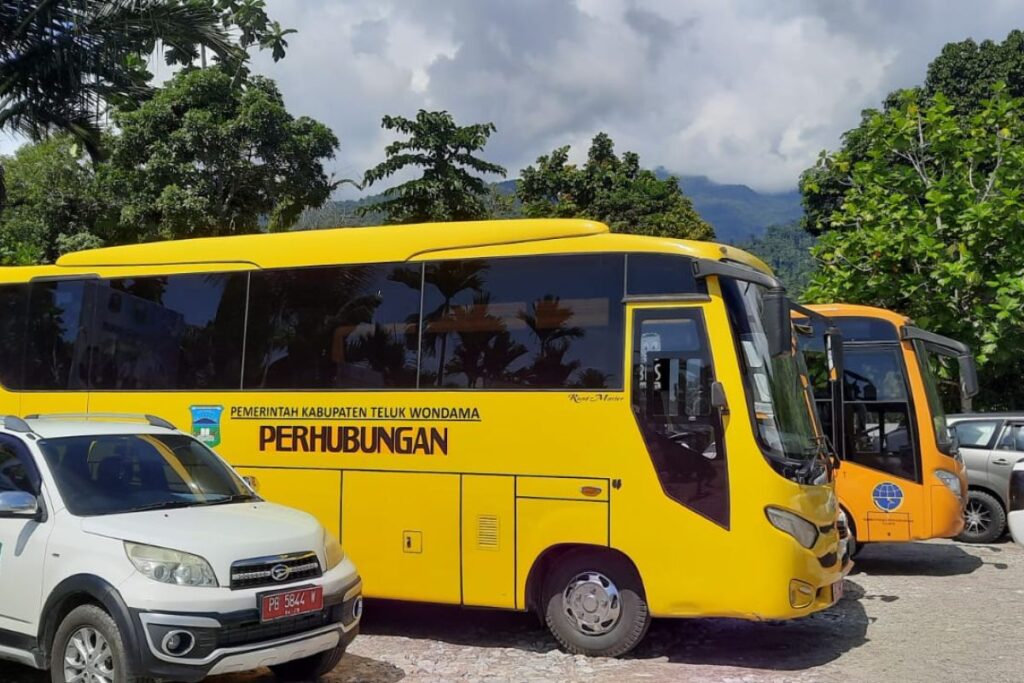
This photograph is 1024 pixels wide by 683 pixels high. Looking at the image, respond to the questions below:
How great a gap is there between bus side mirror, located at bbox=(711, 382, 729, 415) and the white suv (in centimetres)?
281

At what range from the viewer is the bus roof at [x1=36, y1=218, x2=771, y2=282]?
7.52m

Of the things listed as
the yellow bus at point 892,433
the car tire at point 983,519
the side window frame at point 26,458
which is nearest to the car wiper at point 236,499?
the side window frame at point 26,458

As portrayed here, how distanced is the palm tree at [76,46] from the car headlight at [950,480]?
13.7 m

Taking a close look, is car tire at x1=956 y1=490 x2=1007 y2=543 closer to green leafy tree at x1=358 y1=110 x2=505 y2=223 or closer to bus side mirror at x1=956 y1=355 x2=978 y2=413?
bus side mirror at x1=956 y1=355 x2=978 y2=413

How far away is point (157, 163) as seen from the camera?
26672 millimetres

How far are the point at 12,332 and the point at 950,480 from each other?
399 inches

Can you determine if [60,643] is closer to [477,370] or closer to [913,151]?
[477,370]

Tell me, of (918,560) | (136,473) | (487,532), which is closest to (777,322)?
(487,532)

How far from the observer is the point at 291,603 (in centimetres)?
567

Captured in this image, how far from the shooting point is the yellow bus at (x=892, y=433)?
10.4m

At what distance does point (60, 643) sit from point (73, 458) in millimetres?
1233

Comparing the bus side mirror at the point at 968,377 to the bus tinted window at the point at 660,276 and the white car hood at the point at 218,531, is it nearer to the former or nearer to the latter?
the bus tinted window at the point at 660,276

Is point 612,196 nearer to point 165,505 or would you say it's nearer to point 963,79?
point 963,79

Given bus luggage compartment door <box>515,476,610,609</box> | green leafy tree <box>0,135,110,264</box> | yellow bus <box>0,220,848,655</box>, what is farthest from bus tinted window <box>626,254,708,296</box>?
green leafy tree <box>0,135,110,264</box>
